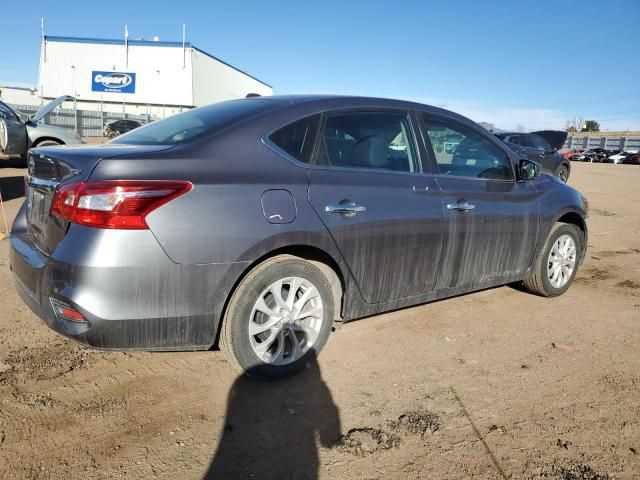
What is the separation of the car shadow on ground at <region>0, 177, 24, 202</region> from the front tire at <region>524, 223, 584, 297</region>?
8.14m

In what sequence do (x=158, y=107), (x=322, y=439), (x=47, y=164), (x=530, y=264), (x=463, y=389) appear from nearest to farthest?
(x=322, y=439) → (x=47, y=164) → (x=463, y=389) → (x=530, y=264) → (x=158, y=107)

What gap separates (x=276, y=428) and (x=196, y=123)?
1.86 meters

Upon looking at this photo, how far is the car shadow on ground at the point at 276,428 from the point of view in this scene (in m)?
2.33

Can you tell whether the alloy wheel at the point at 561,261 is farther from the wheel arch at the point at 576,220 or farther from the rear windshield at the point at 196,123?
the rear windshield at the point at 196,123

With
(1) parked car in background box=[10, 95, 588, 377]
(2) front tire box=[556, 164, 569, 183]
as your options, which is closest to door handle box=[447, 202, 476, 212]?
(1) parked car in background box=[10, 95, 588, 377]

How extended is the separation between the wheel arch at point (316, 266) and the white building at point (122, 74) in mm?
44002

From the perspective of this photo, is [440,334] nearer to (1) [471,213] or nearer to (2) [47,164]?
(1) [471,213]

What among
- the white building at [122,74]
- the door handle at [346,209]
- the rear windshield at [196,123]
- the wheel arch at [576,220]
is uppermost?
the white building at [122,74]

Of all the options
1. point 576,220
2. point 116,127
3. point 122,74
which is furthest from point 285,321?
point 122,74

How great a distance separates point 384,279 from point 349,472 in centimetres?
137

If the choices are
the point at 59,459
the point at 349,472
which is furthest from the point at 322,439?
the point at 59,459

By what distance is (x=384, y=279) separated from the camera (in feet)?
11.2

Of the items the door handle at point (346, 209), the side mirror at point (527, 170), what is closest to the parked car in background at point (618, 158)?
the side mirror at point (527, 170)

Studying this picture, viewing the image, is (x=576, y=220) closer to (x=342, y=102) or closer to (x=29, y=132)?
(x=342, y=102)
